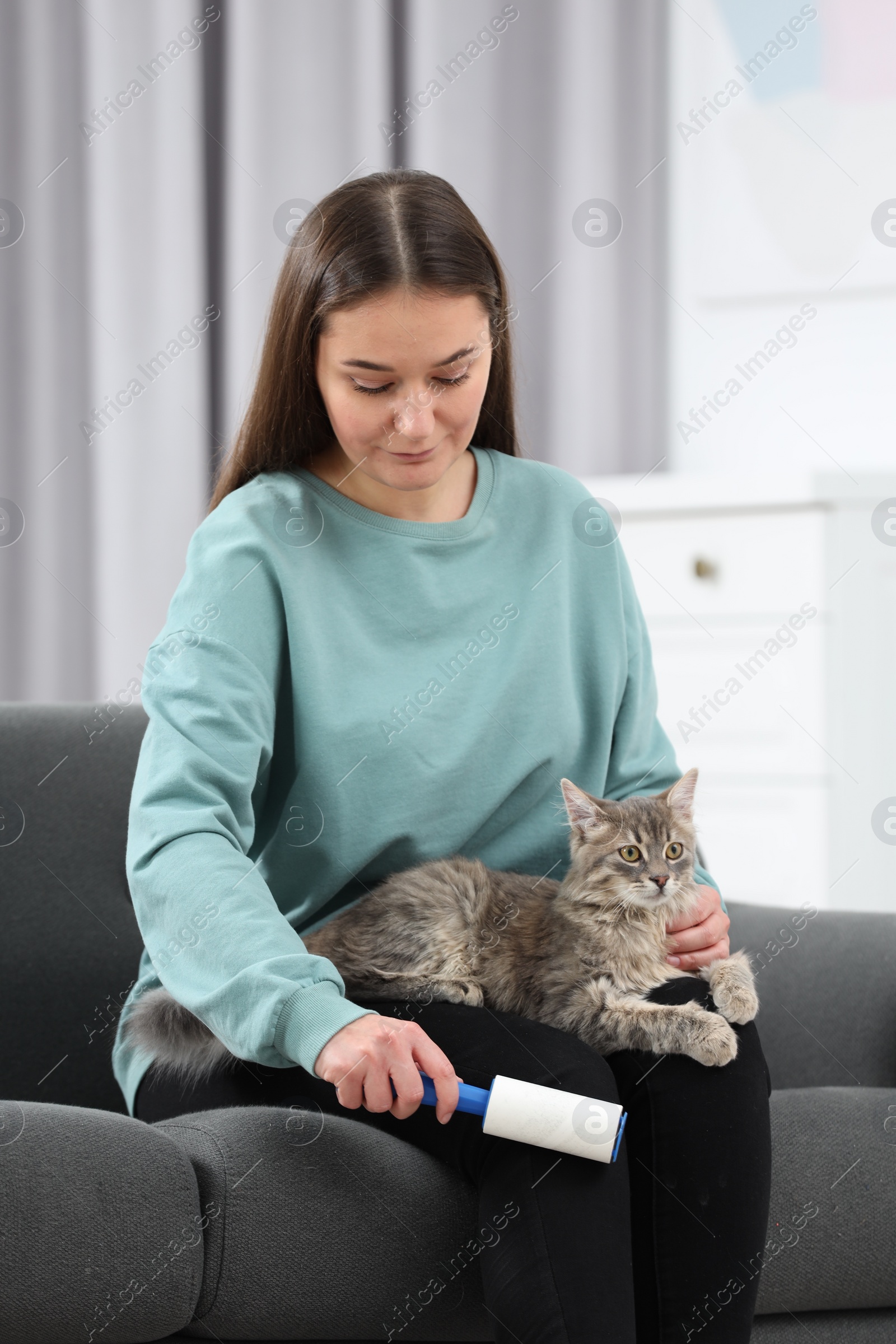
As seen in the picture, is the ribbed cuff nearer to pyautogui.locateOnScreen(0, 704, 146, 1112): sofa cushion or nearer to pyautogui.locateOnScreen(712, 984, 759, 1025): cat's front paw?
pyautogui.locateOnScreen(712, 984, 759, 1025): cat's front paw

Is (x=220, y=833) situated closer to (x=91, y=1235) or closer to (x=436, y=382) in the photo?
(x=91, y=1235)

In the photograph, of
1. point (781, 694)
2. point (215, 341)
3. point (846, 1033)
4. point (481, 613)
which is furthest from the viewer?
point (215, 341)

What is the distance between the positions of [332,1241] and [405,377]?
0.80 metres

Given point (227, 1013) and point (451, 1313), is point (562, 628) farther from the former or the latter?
point (451, 1313)

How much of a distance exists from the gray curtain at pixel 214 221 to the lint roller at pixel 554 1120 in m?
2.05

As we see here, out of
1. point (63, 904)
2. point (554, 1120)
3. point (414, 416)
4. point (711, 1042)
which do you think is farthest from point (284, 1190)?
point (414, 416)

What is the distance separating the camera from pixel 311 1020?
96 cm

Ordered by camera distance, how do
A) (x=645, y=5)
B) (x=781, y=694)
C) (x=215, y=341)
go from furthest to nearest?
(x=215, y=341) < (x=645, y=5) < (x=781, y=694)

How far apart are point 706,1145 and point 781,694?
1603 mm

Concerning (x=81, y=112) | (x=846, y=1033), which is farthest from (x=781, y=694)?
(x=81, y=112)

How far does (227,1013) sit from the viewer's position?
1003mm

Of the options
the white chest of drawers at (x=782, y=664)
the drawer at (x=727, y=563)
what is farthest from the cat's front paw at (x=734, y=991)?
the drawer at (x=727, y=563)

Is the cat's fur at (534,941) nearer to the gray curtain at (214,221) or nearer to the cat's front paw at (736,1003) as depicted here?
the cat's front paw at (736,1003)

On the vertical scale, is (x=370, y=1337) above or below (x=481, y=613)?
below
